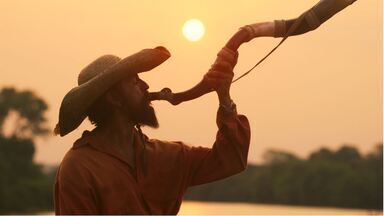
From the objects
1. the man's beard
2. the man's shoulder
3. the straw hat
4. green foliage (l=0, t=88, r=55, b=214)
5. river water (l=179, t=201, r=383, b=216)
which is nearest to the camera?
the straw hat

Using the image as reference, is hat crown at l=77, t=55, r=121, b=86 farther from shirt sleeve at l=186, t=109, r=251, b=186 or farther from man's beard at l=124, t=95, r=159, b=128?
shirt sleeve at l=186, t=109, r=251, b=186

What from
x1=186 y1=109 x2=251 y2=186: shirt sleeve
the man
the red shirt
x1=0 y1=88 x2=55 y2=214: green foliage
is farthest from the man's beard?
x1=0 y1=88 x2=55 y2=214: green foliage

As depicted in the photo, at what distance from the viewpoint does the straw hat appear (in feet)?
12.4

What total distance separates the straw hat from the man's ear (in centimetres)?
9

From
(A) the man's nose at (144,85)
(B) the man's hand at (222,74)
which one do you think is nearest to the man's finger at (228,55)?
(B) the man's hand at (222,74)

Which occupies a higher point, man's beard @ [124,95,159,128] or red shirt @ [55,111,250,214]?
man's beard @ [124,95,159,128]

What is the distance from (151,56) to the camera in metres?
3.81

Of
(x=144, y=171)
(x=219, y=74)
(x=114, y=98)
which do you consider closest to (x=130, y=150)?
(x=144, y=171)

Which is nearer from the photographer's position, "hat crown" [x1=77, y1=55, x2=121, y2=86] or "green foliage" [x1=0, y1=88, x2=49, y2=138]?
"hat crown" [x1=77, y1=55, x2=121, y2=86]

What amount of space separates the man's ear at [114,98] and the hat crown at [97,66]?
0.37 ft

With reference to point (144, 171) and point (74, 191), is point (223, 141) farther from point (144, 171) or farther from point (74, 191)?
point (74, 191)

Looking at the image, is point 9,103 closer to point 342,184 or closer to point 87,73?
point 342,184

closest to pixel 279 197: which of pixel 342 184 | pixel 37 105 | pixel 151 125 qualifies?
pixel 342 184

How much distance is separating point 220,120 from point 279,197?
162ft
